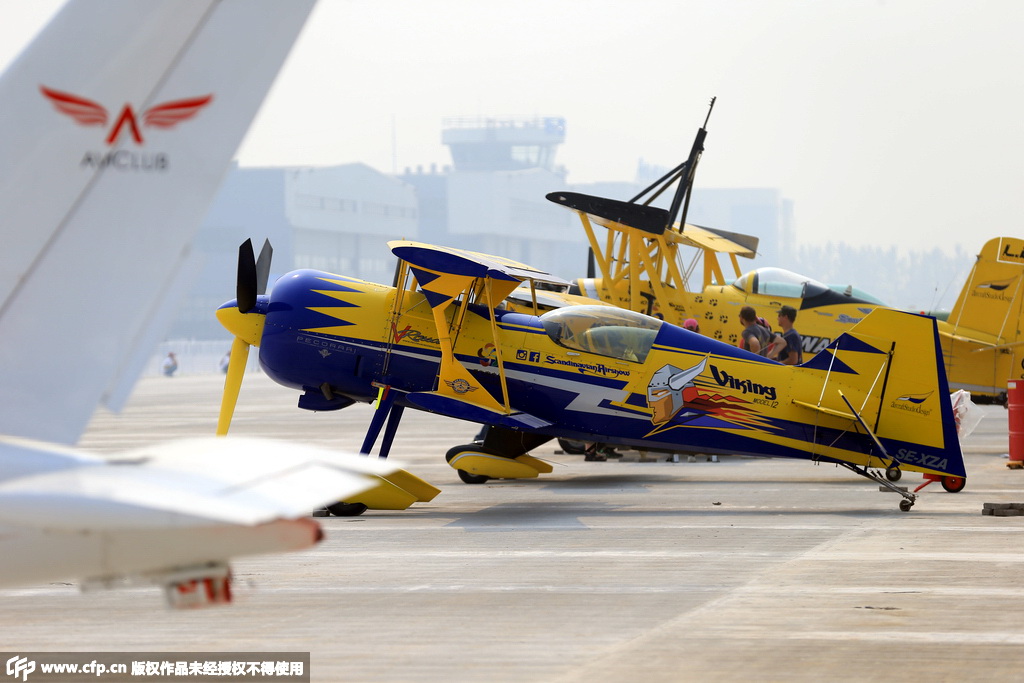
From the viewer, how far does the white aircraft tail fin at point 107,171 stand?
4.34 metres

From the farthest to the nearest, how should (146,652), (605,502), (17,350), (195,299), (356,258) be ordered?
(356,258) < (195,299) < (605,502) < (146,652) < (17,350)

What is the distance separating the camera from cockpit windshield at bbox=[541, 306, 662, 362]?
12.5 meters

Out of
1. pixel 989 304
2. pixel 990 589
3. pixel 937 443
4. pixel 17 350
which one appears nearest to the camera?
pixel 17 350

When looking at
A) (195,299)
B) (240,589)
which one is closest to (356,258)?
(195,299)

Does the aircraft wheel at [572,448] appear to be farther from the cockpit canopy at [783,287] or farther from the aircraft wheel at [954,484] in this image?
the aircraft wheel at [954,484]

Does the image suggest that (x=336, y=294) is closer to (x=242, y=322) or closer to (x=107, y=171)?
(x=242, y=322)

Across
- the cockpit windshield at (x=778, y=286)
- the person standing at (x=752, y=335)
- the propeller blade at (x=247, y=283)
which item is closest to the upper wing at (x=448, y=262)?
the propeller blade at (x=247, y=283)

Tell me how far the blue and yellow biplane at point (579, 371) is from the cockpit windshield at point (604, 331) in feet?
0.05

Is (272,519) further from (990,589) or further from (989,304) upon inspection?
(989,304)

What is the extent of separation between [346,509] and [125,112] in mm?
7531

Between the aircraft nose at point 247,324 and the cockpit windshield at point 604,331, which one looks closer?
the cockpit windshield at point 604,331

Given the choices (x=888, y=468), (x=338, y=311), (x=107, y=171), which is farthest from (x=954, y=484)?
(x=107, y=171)

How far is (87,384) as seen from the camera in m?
4.41

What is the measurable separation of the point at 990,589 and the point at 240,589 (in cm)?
511
